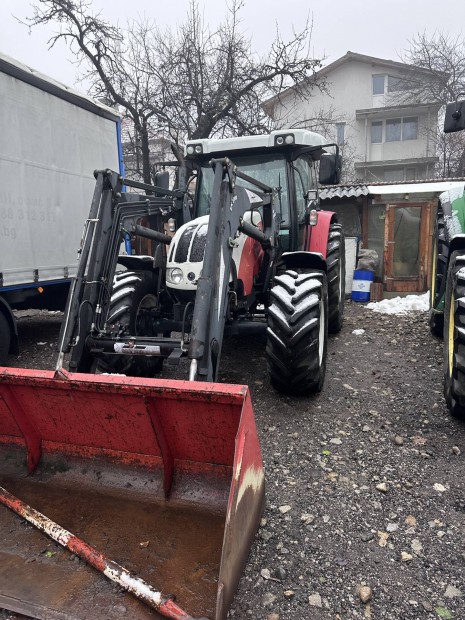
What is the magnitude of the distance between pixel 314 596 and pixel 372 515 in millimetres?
714

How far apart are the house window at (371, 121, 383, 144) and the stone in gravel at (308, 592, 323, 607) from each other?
28642 millimetres

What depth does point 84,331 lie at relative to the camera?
3.48 metres

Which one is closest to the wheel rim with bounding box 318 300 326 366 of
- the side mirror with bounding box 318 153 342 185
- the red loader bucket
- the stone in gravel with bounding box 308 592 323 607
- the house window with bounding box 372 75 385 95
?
the side mirror with bounding box 318 153 342 185

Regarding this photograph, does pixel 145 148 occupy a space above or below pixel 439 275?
above

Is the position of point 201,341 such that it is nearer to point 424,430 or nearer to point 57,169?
point 424,430

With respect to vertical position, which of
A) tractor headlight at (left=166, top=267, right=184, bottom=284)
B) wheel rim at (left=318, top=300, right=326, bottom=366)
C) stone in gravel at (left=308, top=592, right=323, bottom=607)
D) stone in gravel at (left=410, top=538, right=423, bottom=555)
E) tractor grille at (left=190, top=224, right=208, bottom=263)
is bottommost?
stone in gravel at (left=308, top=592, right=323, bottom=607)

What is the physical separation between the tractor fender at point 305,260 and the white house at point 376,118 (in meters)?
22.1

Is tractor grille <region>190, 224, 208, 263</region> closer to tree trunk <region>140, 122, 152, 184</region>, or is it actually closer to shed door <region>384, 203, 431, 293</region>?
shed door <region>384, 203, 431, 293</region>

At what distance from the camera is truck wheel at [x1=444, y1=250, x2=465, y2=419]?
3.42 m

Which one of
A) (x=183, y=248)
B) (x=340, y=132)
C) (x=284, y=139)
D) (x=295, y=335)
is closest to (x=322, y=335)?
(x=295, y=335)

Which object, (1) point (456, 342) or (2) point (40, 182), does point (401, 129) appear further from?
(1) point (456, 342)

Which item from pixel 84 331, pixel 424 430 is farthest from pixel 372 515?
pixel 84 331

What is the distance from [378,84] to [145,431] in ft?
100

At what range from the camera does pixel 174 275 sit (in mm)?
4082
